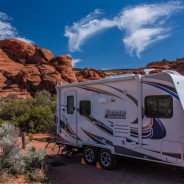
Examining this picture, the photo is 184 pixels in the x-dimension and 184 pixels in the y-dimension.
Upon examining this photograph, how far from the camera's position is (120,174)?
607cm

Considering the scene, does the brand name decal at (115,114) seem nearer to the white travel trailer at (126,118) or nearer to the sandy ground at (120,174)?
the white travel trailer at (126,118)

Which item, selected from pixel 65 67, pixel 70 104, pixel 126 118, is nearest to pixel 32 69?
pixel 65 67

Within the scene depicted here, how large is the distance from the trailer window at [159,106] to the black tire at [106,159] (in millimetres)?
1883

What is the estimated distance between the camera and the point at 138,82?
5.78 m

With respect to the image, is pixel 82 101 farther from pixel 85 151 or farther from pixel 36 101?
pixel 36 101

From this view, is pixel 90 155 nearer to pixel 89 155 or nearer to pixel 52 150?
pixel 89 155

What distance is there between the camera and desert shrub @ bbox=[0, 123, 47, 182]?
5.39 meters

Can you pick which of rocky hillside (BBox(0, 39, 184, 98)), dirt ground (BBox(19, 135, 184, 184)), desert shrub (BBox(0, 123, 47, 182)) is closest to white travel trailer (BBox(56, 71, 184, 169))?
dirt ground (BBox(19, 135, 184, 184))

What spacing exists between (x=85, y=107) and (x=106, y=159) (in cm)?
194

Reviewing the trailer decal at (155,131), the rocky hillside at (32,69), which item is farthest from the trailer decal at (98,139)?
the rocky hillside at (32,69)

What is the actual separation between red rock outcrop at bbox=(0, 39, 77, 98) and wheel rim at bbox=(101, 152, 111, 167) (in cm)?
2898

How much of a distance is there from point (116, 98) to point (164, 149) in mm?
2066

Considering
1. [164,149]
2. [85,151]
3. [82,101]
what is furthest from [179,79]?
[85,151]

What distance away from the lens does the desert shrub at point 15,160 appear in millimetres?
5391
